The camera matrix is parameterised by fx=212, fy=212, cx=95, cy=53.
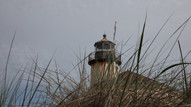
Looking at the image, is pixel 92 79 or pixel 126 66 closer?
pixel 126 66

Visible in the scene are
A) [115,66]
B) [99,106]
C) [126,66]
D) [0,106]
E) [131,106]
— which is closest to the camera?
[0,106]

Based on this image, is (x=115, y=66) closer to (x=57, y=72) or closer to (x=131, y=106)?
(x=57, y=72)

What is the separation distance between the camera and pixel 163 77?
3.67 feet

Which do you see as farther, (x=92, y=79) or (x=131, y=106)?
(x=92, y=79)

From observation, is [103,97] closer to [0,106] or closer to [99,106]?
[99,106]

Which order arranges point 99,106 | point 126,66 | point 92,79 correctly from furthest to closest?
1. point 92,79
2. point 126,66
3. point 99,106

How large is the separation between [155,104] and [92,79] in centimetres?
59

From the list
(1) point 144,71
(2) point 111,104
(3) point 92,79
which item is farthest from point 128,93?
(3) point 92,79

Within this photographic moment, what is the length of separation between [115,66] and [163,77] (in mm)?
280

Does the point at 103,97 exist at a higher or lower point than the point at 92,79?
lower

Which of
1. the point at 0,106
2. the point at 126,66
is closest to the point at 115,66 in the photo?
the point at 126,66

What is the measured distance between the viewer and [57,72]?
131 centimetres

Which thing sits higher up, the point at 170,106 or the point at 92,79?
the point at 92,79

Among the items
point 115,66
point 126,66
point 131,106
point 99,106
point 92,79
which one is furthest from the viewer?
point 92,79
